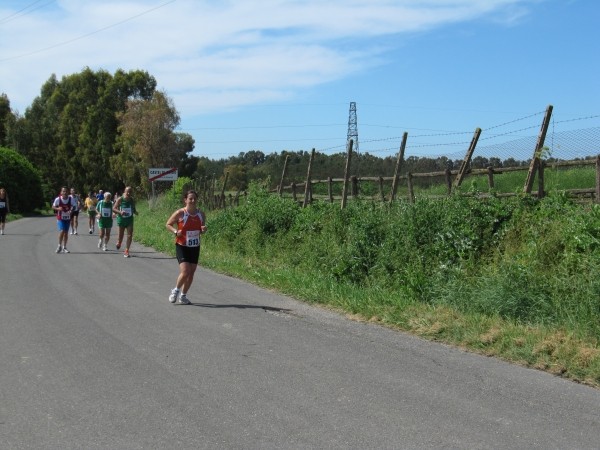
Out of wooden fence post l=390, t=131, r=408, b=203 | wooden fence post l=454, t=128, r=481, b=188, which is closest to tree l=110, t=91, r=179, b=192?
wooden fence post l=390, t=131, r=408, b=203

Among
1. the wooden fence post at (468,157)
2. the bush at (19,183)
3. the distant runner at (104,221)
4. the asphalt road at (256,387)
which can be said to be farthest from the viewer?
the bush at (19,183)

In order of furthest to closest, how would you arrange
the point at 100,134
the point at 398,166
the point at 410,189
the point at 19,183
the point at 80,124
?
the point at 80,124, the point at 100,134, the point at 19,183, the point at 398,166, the point at 410,189

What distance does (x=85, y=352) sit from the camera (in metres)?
7.55

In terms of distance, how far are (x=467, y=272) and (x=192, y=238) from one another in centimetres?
424

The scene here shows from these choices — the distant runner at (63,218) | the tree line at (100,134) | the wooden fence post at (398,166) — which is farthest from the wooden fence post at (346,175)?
the tree line at (100,134)

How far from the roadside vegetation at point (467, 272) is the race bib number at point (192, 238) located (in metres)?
1.90

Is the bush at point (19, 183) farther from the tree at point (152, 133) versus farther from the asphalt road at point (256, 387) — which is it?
the asphalt road at point (256, 387)

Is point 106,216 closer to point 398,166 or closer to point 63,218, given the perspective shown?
point 63,218

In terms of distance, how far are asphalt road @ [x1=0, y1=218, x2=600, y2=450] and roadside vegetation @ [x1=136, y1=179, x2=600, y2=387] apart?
43cm

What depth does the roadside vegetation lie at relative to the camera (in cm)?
779

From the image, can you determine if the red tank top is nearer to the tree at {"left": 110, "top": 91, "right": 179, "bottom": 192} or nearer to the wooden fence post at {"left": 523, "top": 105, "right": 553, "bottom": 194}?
the wooden fence post at {"left": 523, "top": 105, "right": 553, "bottom": 194}

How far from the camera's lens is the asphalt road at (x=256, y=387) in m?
5.09

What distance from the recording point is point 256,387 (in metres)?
6.26

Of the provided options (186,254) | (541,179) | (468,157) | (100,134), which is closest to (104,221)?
(186,254)
